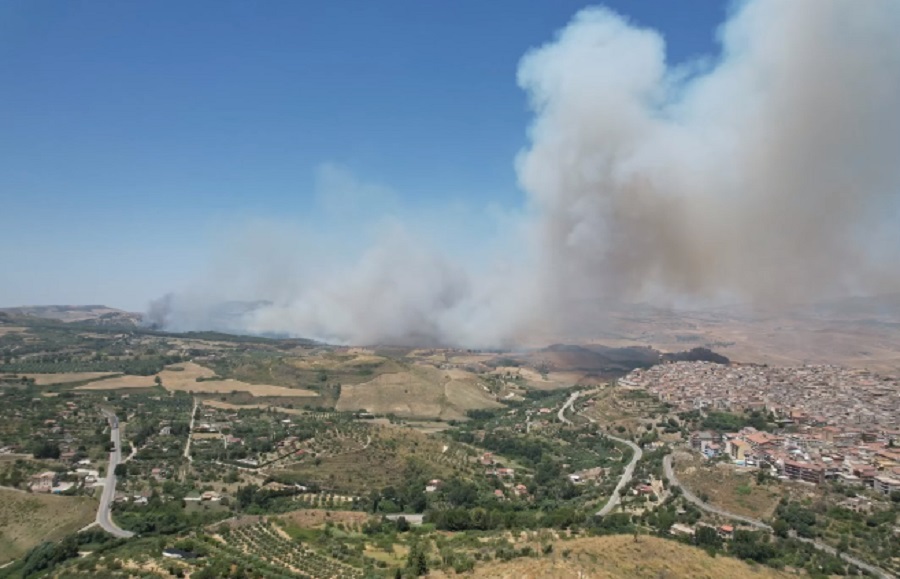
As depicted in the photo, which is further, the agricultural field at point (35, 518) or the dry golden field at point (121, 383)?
the dry golden field at point (121, 383)

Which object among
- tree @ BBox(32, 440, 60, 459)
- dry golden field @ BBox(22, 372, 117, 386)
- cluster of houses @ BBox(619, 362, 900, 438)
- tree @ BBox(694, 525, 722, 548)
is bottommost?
tree @ BBox(32, 440, 60, 459)

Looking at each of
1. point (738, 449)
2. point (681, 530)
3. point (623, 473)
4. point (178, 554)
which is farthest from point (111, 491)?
point (738, 449)

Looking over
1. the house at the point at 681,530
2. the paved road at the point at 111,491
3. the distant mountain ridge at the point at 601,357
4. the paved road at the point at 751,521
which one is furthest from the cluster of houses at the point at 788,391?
the paved road at the point at 111,491

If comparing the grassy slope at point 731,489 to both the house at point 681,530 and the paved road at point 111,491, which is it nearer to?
the house at point 681,530

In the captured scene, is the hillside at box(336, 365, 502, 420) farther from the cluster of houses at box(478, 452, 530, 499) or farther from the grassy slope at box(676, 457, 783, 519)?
the grassy slope at box(676, 457, 783, 519)

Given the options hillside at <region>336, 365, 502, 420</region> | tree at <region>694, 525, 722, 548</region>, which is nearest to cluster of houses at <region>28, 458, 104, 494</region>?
hillside at <region>336, 365, 502, 420</region>
